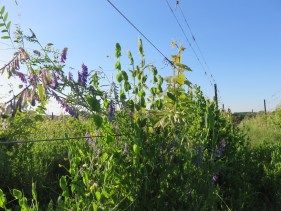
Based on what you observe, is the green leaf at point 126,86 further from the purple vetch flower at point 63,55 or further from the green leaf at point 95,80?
the purple vetch flower at point 63,55

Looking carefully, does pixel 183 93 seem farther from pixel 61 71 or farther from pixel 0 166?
pixel 0 166

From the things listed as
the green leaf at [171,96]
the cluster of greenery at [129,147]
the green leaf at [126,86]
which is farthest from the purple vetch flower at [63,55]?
the green leaf at [171,96]

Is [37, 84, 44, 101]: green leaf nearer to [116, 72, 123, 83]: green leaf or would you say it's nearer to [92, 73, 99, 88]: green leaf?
[92, 73, 99, 88]: green leaf

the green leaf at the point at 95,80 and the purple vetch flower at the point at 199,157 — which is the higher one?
the green leaf at the point at 95,80

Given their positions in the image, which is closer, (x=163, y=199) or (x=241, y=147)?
(x=163, y=199)

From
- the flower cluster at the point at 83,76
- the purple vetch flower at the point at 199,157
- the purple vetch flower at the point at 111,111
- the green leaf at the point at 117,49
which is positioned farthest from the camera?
the purple vetch flower at the point at 199,157

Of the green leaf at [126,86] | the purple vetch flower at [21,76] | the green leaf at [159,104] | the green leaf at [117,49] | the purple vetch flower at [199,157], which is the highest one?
the green leaf at [117,49]

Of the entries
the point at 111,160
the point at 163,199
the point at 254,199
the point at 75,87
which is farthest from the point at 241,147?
the point at 75,87

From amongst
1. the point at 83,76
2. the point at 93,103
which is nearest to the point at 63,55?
the point at 83,76

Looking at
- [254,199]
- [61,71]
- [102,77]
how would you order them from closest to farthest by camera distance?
[61,71], [102,77], [254,199]

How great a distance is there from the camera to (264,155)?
193 inches

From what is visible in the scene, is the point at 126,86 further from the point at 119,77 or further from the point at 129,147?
the point at 129,147

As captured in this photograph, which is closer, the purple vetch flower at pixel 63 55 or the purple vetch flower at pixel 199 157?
the purple vetch flower at pixel 63 55

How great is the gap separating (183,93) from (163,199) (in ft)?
2.28
